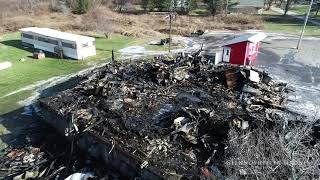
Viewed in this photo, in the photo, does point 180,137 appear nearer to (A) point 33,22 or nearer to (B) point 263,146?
(B) point 263,146

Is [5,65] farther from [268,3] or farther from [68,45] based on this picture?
[268,3]

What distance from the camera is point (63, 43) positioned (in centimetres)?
3616

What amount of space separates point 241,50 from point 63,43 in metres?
19.5

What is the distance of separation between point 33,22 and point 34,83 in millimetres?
24379

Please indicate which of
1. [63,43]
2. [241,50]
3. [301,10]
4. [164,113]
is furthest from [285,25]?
[164,113]

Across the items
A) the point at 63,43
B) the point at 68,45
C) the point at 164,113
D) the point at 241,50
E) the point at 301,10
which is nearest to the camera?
the point at 164,113

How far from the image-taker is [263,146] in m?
13.1

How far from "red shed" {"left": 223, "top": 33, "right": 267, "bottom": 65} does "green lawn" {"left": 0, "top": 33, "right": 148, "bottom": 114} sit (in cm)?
1369

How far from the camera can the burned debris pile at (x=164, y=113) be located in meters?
15.8

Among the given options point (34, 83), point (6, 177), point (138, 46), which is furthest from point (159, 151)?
point (138, 46)

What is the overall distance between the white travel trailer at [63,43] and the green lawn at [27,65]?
98 centimetres

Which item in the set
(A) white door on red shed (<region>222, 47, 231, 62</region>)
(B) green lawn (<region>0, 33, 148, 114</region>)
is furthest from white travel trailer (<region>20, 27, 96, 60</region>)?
(A) white door on red shed (<region>222, 47, 231, 62</region>)

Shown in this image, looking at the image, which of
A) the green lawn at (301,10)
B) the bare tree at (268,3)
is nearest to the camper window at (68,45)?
the green lawn at (301,10)

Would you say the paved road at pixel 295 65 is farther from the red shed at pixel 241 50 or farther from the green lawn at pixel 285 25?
the green lawn at pixel 285 25
